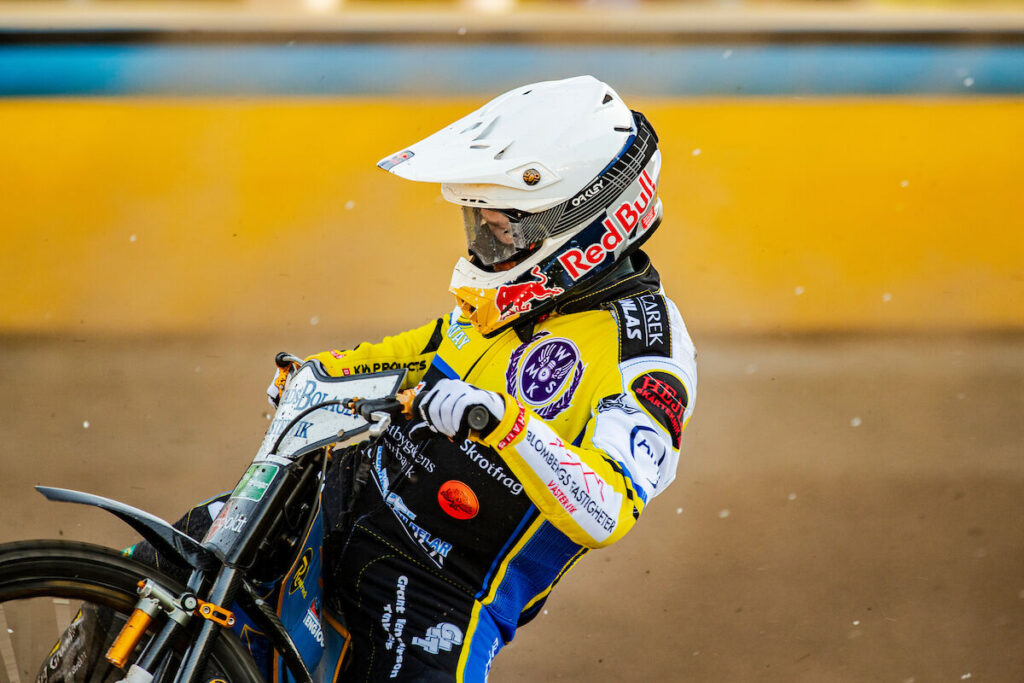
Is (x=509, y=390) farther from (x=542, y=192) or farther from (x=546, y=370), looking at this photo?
(x=542, y=192)

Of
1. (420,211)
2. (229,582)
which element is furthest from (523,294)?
(420,211)

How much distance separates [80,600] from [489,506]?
84 cm

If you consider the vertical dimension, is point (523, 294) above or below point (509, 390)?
above

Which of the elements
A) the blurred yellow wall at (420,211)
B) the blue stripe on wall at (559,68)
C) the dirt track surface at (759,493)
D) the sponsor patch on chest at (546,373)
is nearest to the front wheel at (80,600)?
the sponsor patch on chest at (546,373)

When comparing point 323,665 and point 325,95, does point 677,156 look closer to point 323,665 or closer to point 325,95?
point 325,95

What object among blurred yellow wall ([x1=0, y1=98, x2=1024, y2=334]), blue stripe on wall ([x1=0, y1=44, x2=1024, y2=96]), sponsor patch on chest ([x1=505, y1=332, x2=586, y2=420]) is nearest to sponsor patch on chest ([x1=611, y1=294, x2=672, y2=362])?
sponsor patch on chest ([x1=505, y1=332, x2=586, y2=420])

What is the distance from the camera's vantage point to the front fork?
6.67 ft

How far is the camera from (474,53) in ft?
21.6

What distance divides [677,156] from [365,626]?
15.1 ft

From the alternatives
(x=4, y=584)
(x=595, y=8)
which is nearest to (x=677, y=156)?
(x=595, y=8)

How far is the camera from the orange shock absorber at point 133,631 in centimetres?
203

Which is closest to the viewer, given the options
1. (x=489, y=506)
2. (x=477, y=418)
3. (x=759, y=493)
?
(x=477, y=418)

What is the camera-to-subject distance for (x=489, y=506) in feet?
7.82

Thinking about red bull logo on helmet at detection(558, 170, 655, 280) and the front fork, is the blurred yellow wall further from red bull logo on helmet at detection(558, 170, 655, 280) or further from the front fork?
the front fork
